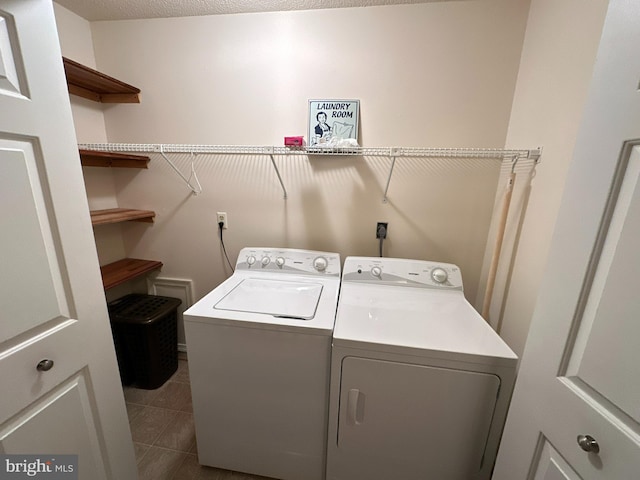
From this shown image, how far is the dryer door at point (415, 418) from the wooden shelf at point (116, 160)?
186cm

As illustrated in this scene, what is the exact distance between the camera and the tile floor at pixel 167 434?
1.30 meters

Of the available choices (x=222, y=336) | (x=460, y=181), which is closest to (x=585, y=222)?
(x=460, y=181)

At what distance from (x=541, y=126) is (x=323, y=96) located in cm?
116

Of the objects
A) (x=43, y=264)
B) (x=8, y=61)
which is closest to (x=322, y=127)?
(x=8, y=61)

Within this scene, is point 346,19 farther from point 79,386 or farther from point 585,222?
point 79,386

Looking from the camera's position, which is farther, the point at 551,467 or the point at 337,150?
the point at 337,150

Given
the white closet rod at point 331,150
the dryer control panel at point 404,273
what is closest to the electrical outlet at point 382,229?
the dryer control panel at point 404,273

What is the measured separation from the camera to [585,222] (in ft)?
1.89

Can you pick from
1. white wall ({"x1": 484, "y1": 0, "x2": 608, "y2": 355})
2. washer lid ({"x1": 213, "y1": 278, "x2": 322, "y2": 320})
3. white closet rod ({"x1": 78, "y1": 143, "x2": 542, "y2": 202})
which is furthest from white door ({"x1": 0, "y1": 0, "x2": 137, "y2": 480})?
white wall ({"x1": 484, "y1": 0, "x2": 608, "y2": 355})

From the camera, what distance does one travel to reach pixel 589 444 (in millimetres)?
540

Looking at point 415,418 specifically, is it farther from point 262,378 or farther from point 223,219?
point 223,219

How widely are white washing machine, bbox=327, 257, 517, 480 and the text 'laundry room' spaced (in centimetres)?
Answer: 1

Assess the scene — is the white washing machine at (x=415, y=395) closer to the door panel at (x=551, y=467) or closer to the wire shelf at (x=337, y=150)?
the door panel at (x=551, y=467)

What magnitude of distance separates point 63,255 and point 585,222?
1.40 metres
